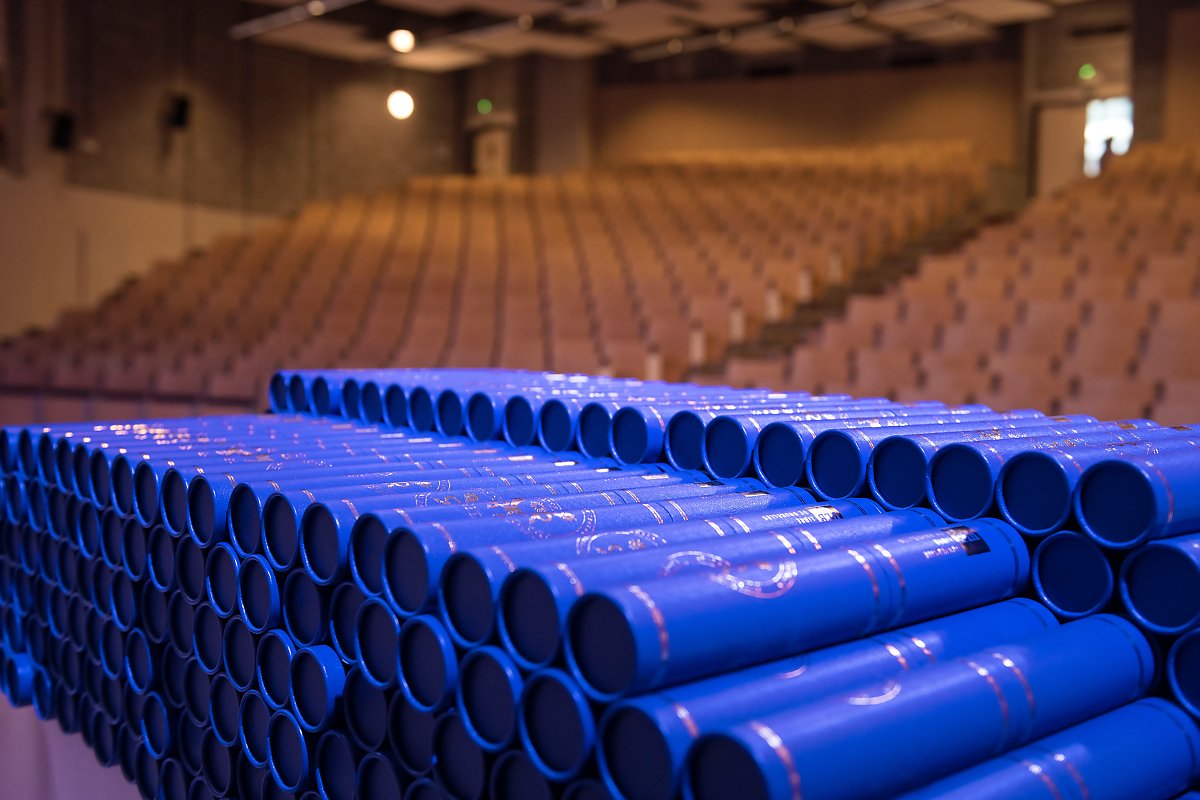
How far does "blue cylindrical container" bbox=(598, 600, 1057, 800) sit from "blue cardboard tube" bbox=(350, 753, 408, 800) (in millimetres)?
386

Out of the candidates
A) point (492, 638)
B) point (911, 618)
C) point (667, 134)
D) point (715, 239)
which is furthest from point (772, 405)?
point (667, 134)

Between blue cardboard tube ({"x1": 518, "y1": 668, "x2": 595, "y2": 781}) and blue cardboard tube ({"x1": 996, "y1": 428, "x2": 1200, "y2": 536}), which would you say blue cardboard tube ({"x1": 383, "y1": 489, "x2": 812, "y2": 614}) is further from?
blue cardboard tube ({"x1": 996, "y1": 428, "x2": 1200, "y2": 536})

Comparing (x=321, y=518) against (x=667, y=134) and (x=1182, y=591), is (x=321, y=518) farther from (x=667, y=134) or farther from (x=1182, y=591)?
(x=667, y=134)

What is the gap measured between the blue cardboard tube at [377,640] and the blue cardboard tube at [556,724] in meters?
0.25

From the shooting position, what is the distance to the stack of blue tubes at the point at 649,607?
97 cm

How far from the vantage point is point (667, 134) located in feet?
31.4

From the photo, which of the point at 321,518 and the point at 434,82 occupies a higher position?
the point at 434,82

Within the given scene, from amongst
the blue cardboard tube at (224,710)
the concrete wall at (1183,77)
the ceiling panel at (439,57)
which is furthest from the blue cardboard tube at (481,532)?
the ceiling panel at (439,57)

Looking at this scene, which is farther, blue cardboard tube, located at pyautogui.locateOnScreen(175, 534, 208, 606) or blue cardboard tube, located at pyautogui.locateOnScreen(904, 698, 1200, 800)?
blue cardboard tube, located at pyautogui.locateOnScreen(175, 534, 208, 606)

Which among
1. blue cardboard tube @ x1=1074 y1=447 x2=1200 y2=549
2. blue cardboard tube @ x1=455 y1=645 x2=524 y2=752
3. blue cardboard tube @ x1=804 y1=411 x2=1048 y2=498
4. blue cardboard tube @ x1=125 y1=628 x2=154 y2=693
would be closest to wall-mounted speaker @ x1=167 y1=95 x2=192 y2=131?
blue cardboard tube @ x1=125 y1=628 x2=154 y2=693

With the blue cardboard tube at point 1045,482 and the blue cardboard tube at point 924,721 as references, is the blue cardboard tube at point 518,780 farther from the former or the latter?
the blue cardboard tube at point 1045,482

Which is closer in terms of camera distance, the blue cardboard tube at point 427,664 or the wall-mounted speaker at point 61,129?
the blue cardboard tube at point 427,664

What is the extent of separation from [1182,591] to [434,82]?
9.31 metres

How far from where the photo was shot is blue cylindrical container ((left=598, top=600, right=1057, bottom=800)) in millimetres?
921
